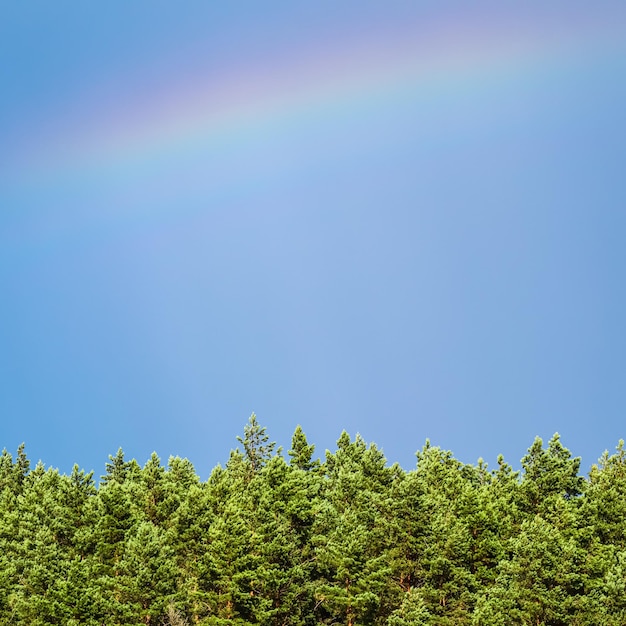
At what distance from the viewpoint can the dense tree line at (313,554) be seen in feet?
239

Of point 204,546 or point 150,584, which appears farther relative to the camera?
point 204,546

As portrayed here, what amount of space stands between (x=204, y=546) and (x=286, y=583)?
861 cm

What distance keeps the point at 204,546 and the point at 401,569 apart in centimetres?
1779

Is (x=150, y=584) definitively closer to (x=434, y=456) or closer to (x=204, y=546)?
(x=204, y=546)

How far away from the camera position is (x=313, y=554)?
270 ft

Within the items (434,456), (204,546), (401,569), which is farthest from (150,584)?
(434,456)

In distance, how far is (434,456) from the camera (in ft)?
360

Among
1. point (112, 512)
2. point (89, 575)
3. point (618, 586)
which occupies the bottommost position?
point (618, 586)

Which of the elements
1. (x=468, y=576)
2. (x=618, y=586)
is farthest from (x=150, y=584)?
(x=618, y=586)

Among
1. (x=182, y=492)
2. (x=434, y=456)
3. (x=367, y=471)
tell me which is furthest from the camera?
(x=434, y=456)

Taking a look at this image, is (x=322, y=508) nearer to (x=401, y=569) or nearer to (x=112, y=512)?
(x=401, y=569)

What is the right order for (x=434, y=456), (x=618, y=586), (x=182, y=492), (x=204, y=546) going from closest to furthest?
(x=618, y=586) → (x=204, y=546) → (x=182, y=492) → (x=434, y=456)

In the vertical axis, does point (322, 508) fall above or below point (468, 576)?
above

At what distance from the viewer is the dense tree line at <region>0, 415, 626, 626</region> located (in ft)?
239
